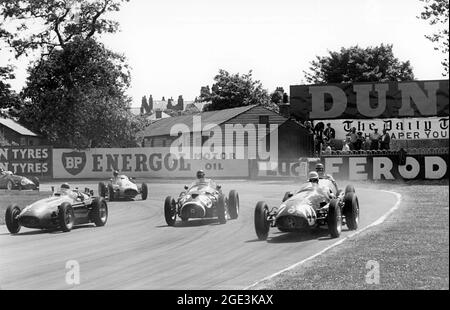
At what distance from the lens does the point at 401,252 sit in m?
8.35

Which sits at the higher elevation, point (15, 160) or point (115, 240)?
point (15, 160)

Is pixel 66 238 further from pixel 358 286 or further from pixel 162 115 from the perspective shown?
pixel 358 286

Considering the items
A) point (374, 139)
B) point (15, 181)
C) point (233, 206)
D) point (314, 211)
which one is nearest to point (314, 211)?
point (314, 211)

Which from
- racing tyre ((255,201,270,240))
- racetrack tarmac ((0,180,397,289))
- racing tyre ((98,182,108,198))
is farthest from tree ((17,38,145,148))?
racing tyre ((98,182,108,198))

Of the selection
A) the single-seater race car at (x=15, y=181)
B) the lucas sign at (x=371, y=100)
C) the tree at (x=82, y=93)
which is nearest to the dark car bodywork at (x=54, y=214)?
the tree at (x=82, y=93)

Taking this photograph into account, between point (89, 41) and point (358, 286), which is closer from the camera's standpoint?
point (358, 286)

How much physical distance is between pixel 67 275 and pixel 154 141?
6434 mm

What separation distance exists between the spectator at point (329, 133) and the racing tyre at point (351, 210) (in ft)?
15.1

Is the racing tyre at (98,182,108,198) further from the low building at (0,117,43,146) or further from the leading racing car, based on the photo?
the leading racing car

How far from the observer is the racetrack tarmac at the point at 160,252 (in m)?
9.66

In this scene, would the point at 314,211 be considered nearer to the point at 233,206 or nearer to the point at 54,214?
the point at 233,206

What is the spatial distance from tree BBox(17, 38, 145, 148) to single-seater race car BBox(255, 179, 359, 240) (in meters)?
5.53
